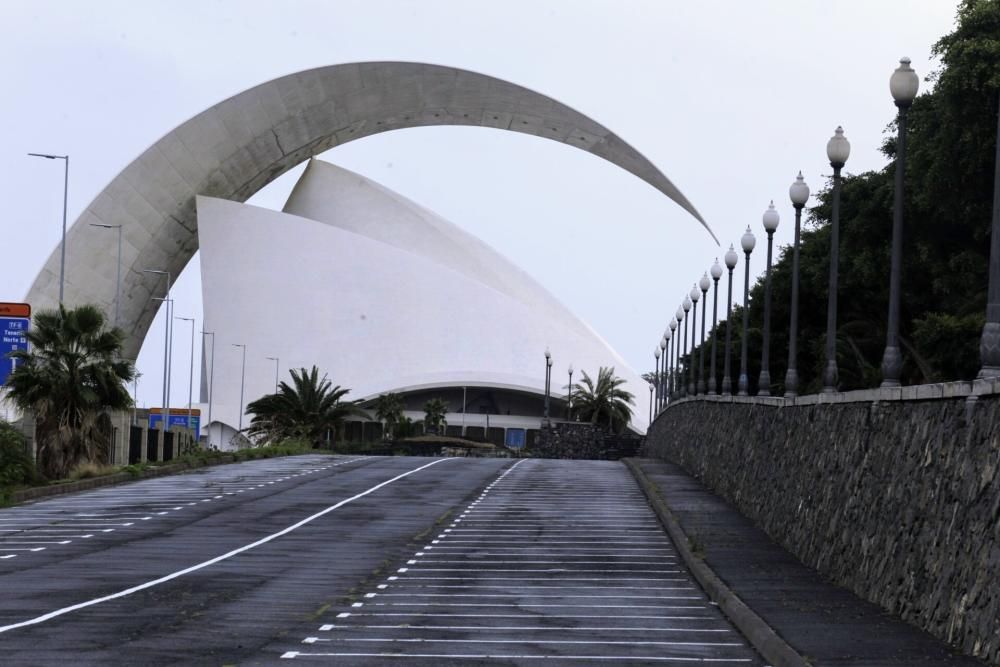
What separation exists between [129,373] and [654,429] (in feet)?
78.9

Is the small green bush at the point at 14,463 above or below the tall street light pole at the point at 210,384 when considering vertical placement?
below

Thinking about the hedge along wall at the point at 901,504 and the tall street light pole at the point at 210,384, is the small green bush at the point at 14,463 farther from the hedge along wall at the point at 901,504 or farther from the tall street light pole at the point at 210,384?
the tall street light pole at the point at 210,384

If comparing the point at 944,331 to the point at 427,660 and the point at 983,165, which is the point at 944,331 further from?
the point at 427,660

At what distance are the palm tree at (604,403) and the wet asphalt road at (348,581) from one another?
56663 millimetres

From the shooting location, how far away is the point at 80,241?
76562 mm

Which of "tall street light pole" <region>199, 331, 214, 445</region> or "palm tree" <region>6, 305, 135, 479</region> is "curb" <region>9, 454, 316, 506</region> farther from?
"tall street light pole" <region>199, 331, 214, 445</region>

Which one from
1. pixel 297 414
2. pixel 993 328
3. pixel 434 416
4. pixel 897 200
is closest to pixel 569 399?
pixel 434 416

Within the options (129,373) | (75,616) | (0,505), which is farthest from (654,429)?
(75,616)

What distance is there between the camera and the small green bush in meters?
28.1

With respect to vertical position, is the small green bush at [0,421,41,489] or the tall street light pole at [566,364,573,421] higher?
the tall street light pole at [566,364,573,421]

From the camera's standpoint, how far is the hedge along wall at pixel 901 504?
951 cm

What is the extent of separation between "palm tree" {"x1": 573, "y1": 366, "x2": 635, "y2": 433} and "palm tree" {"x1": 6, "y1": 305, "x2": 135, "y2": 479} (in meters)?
53.9

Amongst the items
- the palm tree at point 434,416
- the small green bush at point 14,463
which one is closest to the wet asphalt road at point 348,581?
the small green bush at point 14,463

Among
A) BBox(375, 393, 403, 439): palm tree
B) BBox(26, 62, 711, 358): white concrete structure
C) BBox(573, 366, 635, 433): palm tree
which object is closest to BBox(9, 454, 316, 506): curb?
BBox(26, 62, 711, 358): white concrete structure
